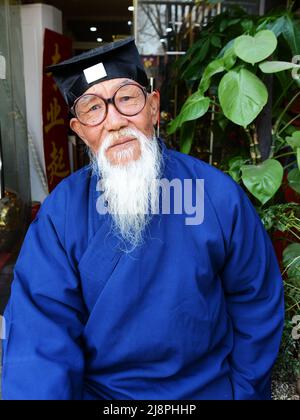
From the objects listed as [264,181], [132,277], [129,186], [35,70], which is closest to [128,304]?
[132,277]

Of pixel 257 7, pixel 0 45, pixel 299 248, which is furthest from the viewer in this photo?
pixel 257 7

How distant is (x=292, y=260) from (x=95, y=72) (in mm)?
1112

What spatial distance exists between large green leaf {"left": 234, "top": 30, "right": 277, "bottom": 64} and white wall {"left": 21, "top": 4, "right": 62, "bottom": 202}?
211cm

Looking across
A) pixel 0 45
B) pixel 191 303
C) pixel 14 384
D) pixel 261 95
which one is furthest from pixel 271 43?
pixel 0 45

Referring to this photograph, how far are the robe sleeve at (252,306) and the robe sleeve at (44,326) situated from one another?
1.71 ft

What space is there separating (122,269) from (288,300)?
37.8 inches

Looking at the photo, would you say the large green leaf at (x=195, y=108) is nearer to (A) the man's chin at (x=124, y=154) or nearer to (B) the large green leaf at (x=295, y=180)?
(B) the large green leaf at (x=295, y=180)

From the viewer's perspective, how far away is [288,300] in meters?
1.71

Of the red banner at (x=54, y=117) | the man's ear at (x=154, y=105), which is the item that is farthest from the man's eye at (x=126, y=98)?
the red banner at (x=54, y=117)

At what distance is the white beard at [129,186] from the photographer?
1.20 metres

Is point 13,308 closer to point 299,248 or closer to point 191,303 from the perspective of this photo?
point 191,303

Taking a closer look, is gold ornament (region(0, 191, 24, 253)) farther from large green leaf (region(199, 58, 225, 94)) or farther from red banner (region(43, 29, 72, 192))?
large green leaf (region(199, 58, 225, 94))
